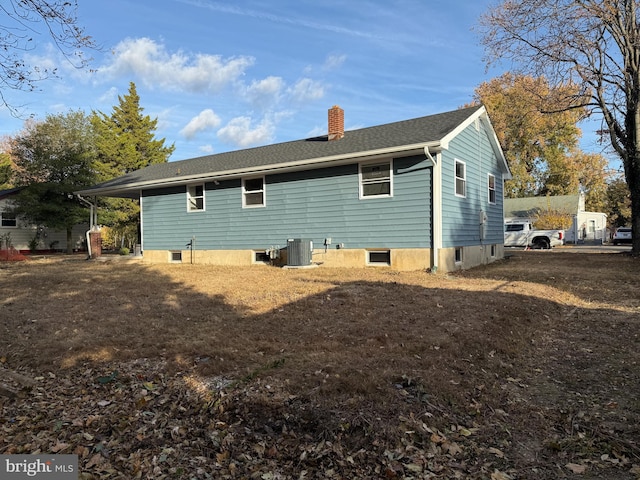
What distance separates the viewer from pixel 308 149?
13703mm

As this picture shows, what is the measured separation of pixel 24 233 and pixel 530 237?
3075 cm

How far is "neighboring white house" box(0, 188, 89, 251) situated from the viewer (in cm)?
2406

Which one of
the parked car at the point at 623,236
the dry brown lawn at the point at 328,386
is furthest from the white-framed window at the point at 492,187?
the parked car at the point at 623,236

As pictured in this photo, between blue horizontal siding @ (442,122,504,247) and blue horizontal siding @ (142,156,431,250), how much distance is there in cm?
87

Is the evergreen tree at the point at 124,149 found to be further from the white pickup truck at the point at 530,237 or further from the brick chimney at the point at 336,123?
the white pickup truck at the point at 530,237

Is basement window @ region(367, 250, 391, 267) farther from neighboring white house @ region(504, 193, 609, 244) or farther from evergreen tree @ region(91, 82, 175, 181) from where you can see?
neighboring white house @ region(504, 193, 609, 244)

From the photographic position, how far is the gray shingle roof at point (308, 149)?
11.6 m

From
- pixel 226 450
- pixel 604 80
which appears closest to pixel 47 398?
pixel 226 450

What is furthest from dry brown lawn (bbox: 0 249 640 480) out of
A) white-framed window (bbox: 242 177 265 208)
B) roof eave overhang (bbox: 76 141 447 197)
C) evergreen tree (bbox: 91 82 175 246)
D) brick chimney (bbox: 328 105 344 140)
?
evergreen tree (bbox: 91 82 175 246)

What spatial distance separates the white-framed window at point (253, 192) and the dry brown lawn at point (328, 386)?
6.94 meters

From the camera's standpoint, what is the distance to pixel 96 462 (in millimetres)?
2609

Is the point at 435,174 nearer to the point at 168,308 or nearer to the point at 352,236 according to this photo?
the point at 352,236

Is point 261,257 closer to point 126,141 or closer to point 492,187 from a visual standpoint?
point 492,187

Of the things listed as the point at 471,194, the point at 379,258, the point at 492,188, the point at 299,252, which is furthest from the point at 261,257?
the point at 492,188
